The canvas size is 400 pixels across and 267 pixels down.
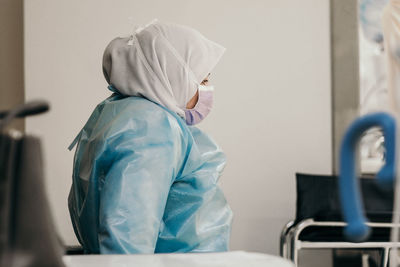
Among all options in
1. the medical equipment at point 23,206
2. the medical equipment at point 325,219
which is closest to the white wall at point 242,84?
the medical equipment at point 325,219

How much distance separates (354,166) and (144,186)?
0.96 meters

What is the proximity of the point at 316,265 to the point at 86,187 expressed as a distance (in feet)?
6.95

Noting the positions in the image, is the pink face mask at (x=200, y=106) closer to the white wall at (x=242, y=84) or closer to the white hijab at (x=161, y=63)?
the white hijab at (x=161, y=63)

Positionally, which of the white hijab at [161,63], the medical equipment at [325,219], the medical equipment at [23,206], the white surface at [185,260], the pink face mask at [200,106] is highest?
the white hijab at [161,63]

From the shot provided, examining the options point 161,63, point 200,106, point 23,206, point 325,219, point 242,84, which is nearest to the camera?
point 23,206

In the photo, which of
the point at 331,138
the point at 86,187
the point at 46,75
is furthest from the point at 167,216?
the point at 331,138

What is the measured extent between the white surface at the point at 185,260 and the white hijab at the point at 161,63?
0.80 meters

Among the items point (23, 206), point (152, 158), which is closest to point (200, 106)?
point (152, 158)

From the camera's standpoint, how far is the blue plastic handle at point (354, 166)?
Answer: 0.92ft

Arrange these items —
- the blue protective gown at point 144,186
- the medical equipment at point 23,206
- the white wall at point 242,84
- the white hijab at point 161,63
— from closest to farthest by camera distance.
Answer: the medical equipment at point 23,206, the blue protective gown at point 144,186, the white hijab at point 161,63, the white wall at point 242,84

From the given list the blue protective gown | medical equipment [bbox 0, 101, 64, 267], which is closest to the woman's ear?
the blue protective gown

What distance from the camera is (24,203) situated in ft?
1.39

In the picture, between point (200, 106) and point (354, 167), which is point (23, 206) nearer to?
point (354, 167)

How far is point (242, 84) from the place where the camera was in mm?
3211
